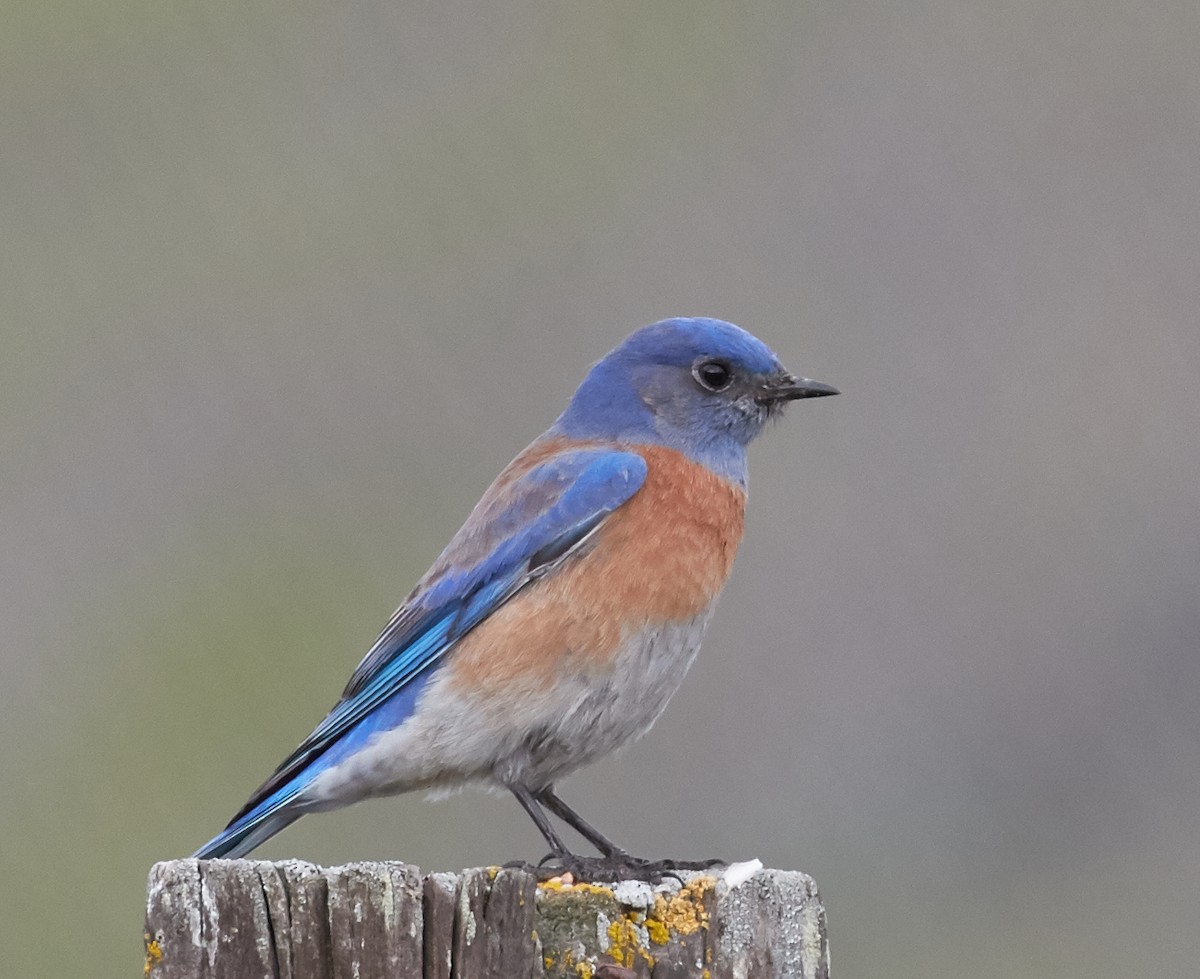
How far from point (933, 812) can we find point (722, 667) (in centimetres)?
157

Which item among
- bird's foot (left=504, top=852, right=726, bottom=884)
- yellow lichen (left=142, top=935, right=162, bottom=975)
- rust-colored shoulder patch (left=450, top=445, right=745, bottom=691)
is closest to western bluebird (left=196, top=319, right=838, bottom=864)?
rust-colored shoulder patch (left=450, top=445, right=745, bottom=691)

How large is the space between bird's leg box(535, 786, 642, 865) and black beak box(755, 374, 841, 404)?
157 cm

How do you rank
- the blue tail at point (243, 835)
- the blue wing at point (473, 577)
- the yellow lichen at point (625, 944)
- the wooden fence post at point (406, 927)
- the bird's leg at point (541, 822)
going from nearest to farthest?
the wooden fence post at point (406, 927) → the yellow lichen at point (625, 944) → the bird's leg at point (541, 822) → the blue tail at point (243, 835) → the blue wing at point (473, 577)

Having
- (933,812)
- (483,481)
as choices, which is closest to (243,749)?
(483,481)

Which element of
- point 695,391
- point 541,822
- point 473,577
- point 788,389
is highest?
point 695,391

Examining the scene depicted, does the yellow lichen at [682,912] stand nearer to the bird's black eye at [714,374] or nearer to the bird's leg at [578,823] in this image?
the bird's leg at [578,823]

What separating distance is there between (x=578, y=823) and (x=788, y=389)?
1695mm

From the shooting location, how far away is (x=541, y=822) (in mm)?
6477

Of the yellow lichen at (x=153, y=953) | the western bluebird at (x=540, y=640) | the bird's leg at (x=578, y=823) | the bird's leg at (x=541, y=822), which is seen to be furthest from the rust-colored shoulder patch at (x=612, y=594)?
the yellow lichen at (x=153, y=953)

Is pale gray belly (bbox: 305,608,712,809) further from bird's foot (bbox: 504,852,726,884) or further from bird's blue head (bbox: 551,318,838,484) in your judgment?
bird's blue head (bbox: 551,318,838,484)

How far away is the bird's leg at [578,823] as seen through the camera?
6.54m

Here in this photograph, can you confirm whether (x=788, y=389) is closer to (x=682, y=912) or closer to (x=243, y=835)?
(x=243, y=835)

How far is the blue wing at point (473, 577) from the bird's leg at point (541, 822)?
0.45 m

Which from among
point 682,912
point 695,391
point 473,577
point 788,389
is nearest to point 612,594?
point 473,577
